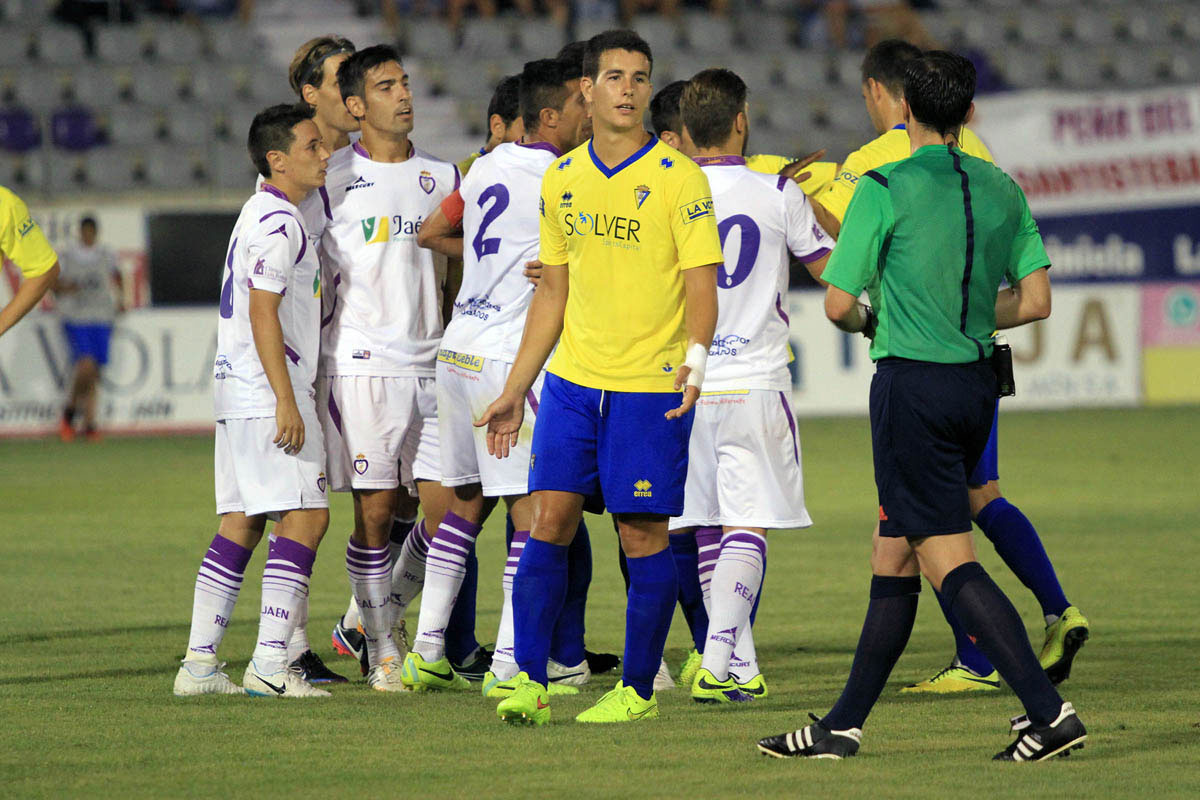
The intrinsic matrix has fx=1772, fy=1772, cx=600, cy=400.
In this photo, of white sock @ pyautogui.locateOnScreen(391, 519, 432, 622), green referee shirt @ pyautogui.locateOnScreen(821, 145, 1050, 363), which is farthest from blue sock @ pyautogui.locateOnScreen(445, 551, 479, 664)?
green referee shirt @ pyautogui.locateOnScreen(821, 145, 1050, 363)

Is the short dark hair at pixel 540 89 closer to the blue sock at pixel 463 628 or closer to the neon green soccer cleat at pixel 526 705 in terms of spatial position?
the blue sock at pixel 463 628

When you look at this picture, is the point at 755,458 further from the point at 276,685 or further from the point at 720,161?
the point at 276,685

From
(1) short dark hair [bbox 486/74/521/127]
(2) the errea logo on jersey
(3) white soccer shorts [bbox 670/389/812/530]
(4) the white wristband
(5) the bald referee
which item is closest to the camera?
(5) the bald referee

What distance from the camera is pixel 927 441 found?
183 inches

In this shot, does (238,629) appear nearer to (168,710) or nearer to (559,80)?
(168,710)

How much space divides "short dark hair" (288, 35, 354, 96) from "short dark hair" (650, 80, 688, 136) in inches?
47.7

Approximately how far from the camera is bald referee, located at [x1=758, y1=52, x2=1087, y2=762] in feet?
15.1

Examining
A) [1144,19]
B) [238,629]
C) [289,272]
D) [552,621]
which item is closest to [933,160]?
[552,621]

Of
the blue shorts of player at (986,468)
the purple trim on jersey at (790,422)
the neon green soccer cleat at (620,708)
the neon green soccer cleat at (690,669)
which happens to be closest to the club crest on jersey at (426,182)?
the purple trim on jersey at (790,422)

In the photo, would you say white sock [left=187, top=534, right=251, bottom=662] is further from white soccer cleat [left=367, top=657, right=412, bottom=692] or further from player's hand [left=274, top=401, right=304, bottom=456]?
white soccer cleat [left=367, top=657, right=412, bottom=692]

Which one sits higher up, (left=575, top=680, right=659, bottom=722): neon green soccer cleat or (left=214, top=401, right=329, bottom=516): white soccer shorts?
(left=214, top=401, right=329, bottom=516): white soccer shorts

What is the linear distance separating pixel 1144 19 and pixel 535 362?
2196cm

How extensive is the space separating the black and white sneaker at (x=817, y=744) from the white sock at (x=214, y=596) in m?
2.12

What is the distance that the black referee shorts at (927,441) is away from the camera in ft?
15.2
